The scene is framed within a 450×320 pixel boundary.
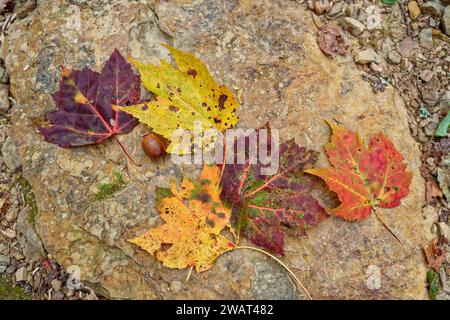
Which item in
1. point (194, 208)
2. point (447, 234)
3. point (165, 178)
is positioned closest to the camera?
point (194, 208)

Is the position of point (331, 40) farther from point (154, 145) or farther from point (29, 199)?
point (29, 199)

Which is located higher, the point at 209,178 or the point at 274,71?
the point at 274,71

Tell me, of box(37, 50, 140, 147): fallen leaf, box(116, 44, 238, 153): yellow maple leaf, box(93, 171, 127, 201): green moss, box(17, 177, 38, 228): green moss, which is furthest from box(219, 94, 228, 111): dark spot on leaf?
box(17, 177, 38, 228): green moss

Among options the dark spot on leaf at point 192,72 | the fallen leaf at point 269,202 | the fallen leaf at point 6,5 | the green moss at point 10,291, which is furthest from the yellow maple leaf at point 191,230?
the fallen leaf at point 6,5

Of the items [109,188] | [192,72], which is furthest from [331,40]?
[109,188]

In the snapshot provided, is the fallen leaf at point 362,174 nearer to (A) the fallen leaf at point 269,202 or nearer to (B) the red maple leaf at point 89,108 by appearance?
(A) the fallen leaf at point 269,202

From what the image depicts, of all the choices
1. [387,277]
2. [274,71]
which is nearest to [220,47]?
[274,71]

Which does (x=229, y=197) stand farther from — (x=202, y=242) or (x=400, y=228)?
(x=400, y=228)
